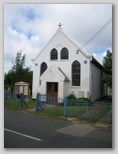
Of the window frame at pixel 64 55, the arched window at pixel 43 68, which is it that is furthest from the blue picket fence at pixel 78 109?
the arched window at pixel 43 68

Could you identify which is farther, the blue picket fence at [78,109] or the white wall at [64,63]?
the white wall at [64,63]

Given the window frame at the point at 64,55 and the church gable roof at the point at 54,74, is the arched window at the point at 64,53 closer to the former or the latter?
the window frame at the point at 64,55

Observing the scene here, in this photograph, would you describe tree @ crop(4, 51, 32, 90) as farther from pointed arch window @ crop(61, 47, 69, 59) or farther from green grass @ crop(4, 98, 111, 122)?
green grass @ crop(4, 98, 111, 122)

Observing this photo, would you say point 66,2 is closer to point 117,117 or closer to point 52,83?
point 117,117

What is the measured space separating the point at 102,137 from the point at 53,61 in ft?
40.7

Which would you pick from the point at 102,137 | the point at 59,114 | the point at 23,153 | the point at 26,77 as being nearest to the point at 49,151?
the point at 23,153

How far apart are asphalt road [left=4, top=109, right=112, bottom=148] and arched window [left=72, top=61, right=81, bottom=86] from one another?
8.40 meters

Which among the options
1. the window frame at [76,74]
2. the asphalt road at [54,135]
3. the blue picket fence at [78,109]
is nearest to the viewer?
the asphalt road at [54,135]

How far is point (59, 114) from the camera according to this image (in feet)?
39.2

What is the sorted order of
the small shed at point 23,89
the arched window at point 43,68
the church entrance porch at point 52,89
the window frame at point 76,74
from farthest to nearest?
the small shed at point 23,89, the arched window at point 43,68, the church entrance porch at point 52,89, the window frame at point 76,74

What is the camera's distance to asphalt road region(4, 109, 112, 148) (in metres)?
6.53

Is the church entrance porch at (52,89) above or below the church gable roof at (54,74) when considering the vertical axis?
below

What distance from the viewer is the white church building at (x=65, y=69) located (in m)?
17.7

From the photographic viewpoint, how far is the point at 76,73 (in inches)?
719
